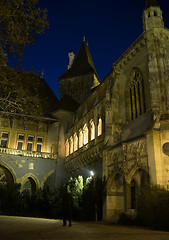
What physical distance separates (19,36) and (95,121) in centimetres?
1216

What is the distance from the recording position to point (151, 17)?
54.2ft

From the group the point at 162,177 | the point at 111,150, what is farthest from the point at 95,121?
the point at 162,177

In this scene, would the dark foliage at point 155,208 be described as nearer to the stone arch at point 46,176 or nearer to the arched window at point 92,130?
the arched window at point 92,130

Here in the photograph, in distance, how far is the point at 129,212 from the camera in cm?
1395

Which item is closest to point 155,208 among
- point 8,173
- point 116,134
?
point 116,134

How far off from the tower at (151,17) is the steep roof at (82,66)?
1692 centimetres

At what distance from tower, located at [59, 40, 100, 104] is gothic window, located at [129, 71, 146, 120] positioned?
49.2 feet

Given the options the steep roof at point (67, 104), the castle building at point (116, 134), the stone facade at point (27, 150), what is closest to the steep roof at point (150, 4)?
the castle building at point (116, 134)

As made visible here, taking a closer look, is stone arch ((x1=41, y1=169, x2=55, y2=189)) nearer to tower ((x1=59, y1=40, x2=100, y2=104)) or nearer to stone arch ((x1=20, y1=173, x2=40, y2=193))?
stone arch ((x1=20, y1=173, x2=40, y2=193))

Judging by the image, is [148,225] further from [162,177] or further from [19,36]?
[19,36]

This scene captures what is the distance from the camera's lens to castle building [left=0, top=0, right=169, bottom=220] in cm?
1361

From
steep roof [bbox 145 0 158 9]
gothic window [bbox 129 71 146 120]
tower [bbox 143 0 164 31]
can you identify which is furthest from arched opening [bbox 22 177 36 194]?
steep roof [bbox 145 0 158 9]

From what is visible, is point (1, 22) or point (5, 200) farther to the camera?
point (5, 200)

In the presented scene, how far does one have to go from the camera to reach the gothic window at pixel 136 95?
16266 mm
